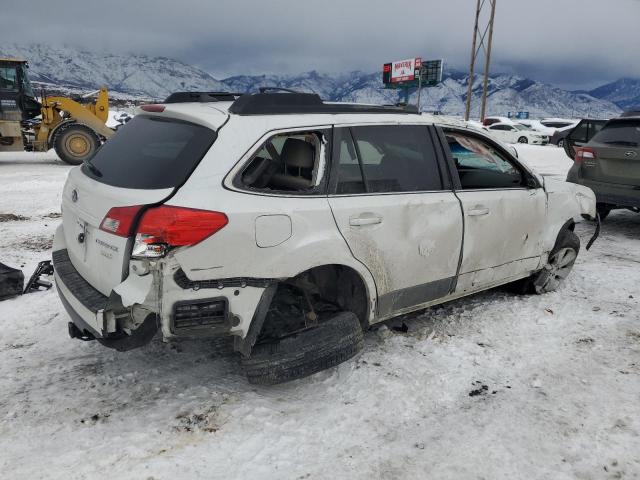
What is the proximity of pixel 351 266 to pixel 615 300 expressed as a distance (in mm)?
3039

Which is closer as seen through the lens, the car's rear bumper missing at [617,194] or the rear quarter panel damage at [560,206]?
the rear quarter panel damage at [560,206]

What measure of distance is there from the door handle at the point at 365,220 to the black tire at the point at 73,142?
13.3 metres

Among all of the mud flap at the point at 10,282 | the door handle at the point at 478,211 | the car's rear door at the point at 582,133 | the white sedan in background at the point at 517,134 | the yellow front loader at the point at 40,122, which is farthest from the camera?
the white sedan in background at the point at 517,134

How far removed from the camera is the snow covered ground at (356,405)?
247 cm

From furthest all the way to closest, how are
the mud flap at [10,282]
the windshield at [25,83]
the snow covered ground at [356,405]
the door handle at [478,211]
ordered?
1. the windshield at [25,83]
2. the mud flap at [10,282]
3. the door handle at [478,211]
4. the snow covered ground at [356,405]

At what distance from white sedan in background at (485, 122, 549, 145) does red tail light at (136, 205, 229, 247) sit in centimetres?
2927

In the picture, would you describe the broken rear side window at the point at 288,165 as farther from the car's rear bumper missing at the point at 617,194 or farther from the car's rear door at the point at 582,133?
the car's rear door at the point at 582,133

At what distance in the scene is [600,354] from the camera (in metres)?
3.61

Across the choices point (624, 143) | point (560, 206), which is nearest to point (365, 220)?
point (560, 206)

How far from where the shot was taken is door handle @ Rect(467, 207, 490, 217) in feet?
12.1

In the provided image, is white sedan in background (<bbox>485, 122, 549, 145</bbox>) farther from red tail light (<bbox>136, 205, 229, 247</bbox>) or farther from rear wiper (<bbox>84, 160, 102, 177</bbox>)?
red tail light (<bbox>136, 205, 229, 247</bbox>)

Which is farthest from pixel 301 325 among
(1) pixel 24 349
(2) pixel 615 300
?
(2) pixel 615 300

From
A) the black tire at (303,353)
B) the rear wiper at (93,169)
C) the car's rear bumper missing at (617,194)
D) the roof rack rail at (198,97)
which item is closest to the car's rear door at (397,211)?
the black tire at (303,353)

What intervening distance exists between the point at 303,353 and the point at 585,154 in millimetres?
6065
